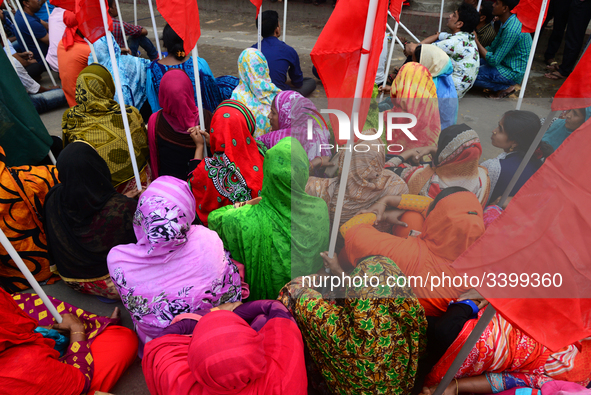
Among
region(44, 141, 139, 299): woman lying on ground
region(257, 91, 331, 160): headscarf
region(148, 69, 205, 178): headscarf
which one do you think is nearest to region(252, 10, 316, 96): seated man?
region(257, 91, 331, 160): headscarf

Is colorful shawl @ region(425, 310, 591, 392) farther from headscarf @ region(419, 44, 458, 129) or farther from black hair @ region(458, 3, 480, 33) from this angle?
black hair @ region(458, 3, 480, 33)

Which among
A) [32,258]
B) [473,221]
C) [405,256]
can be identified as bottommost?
[32,258]

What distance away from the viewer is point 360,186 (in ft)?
7.20

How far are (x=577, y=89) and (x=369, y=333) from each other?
6.23 ft

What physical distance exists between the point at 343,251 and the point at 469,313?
0.71m

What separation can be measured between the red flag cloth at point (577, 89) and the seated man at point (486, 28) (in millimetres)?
3612

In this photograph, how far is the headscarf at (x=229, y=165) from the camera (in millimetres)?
2367

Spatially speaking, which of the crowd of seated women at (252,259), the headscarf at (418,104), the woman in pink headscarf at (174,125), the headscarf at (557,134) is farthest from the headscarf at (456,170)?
the woman in pink headscarf at (174,125)

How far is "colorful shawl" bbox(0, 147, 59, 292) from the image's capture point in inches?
78.2

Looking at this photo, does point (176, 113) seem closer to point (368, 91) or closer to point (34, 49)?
point (368, 91)

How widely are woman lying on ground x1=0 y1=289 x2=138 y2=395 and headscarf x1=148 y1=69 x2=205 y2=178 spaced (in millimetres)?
1432

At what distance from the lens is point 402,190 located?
2.32m

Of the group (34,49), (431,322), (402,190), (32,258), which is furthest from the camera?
(34,49)

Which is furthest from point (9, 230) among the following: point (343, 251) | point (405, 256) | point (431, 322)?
point (431, 322)
